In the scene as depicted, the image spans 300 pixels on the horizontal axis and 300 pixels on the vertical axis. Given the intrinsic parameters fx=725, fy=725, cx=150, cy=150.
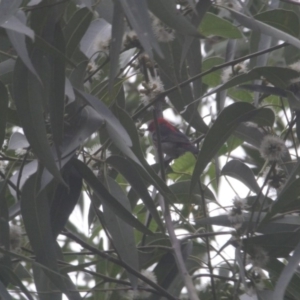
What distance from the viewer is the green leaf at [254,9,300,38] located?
Answer: 7.41 feet

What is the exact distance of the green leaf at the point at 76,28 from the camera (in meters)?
2.06

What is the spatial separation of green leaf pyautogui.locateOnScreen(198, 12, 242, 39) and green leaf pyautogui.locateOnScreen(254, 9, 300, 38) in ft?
0.57

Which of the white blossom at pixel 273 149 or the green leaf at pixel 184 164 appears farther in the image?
the green leaf at pixel 184 164

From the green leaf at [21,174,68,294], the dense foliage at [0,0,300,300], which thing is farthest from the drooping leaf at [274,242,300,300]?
the green leaf at [21,174,68,294]

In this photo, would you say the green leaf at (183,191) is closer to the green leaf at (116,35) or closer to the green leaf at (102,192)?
the green leaf at (102,192)

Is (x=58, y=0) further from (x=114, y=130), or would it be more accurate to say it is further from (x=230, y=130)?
(x=230, y=130)

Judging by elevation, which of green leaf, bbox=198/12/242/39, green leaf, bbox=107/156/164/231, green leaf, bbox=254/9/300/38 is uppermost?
green leaf, bbox=198/12/242/39

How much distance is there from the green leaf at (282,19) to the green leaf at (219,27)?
173 mm

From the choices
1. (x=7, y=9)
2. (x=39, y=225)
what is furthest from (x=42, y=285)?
(x=7, y=9)

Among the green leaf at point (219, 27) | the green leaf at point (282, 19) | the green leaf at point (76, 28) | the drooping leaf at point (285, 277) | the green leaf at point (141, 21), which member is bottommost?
the drooping leaf at point (285, 277)

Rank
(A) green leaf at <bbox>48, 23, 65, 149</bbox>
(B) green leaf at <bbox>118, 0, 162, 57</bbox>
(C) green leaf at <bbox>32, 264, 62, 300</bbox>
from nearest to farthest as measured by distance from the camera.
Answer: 1. (B) green leaf at <bbox>118, 0, 162, 57</bbox>
2. (A) green leaf at <bbox>48, 23, 65, 149</bbox>
3. (C) green leaf at <bbox>32, 264, 62, 300</bbox>

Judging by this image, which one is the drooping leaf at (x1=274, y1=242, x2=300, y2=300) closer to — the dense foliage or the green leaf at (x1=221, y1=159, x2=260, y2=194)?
the dense foliage

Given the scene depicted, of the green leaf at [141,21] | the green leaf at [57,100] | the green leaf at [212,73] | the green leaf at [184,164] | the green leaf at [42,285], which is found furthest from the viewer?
the green leaf at [184,164]

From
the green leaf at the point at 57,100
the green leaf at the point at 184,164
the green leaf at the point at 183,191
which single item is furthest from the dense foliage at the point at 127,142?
the green leaf at the point at 184,164
